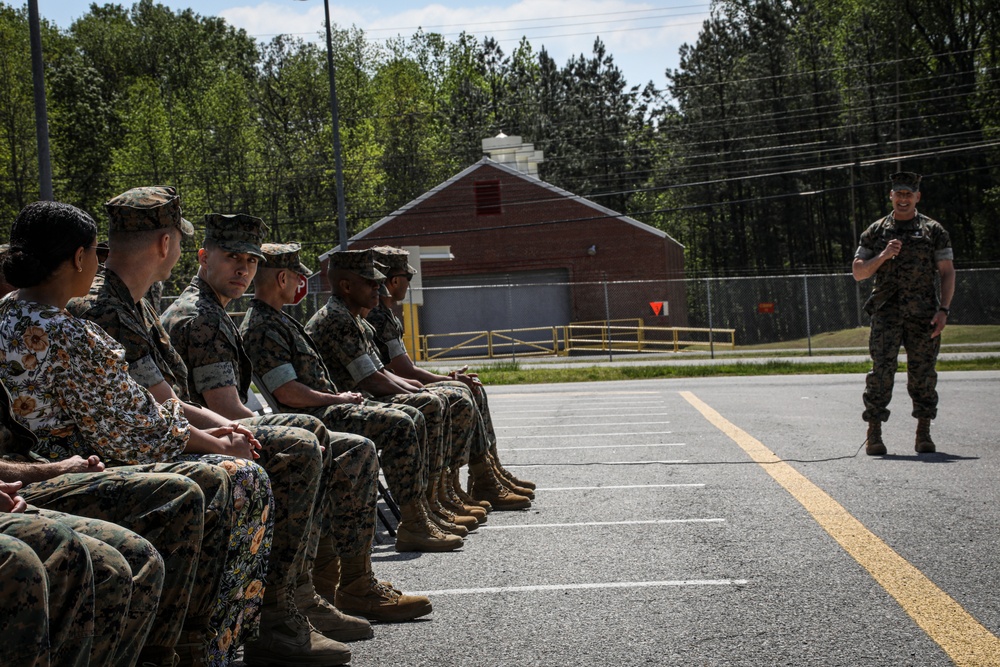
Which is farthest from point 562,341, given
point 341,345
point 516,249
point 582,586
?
point 582,586

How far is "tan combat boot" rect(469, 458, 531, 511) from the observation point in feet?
26.2

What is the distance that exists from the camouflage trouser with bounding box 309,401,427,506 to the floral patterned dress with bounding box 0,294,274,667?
2327mm

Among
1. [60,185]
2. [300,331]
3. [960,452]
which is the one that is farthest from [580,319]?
[300,331]

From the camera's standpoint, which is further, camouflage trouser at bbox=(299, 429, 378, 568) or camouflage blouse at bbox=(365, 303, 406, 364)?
camouflage blouse at bbox=(365, 303, 406, 364)

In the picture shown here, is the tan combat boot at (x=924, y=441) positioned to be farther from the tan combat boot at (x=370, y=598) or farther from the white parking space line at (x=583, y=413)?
the tan combat boot at (x=370, y=598)

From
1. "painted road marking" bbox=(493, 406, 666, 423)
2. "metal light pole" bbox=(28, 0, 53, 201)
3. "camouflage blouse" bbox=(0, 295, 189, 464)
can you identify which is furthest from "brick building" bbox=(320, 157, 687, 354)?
"camouflage blouse" bbox=(0, 295, 189, 464)

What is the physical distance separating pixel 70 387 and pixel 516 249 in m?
41.9

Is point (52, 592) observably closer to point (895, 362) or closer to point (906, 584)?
point (906, 584)

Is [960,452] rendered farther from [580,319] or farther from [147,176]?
[147,176]

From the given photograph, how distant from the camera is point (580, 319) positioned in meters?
42.8

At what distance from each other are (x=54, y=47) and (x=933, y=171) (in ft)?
157

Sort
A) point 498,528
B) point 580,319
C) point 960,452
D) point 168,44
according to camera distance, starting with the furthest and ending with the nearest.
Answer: point 168,44 < point 580,319 < point 960,452 < point 498,528

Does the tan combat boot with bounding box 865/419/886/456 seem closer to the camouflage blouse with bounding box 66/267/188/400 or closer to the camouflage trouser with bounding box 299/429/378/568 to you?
the camouflage trouser with bounding box 299/429/378/568

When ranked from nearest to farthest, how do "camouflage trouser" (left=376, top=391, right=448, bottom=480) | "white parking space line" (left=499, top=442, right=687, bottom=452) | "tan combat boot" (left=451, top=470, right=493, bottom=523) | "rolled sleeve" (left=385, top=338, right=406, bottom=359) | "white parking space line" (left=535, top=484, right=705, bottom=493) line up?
"camouflage trouser" (left=376, top=391, right=448, bottom=480), "tan combat boot" (left=451, top=470, right=493, bottom=523), "white parking space line" (left=535, top=484, right=705, bottom=493), "rolled sleeve" (left=385, top=338, right=406, bottom=359), "white parking space line" (left=499, top=442, right=687, bottom=452)
